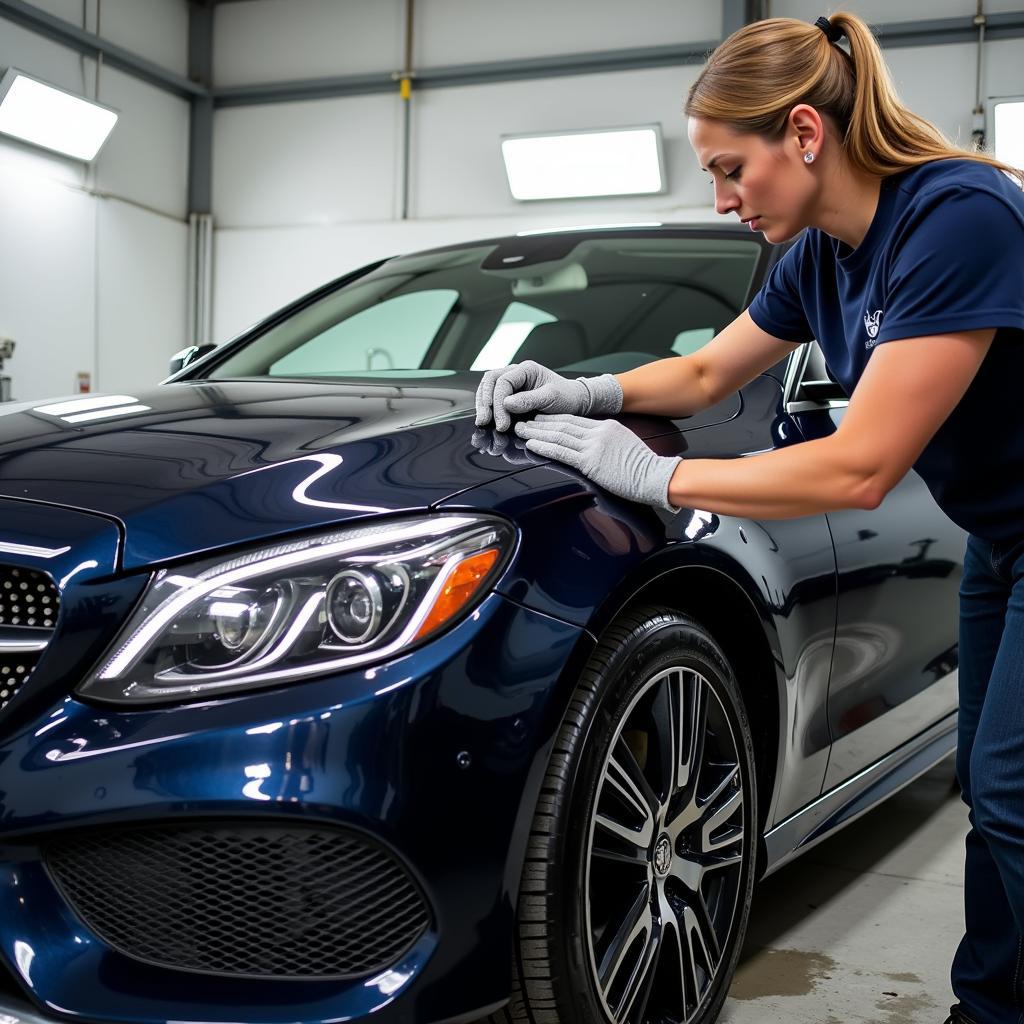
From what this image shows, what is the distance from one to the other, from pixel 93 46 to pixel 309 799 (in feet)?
25.9

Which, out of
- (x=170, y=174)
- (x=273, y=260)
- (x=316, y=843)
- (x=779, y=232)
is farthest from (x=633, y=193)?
(x=316, y=843)

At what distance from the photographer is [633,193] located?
7793mm

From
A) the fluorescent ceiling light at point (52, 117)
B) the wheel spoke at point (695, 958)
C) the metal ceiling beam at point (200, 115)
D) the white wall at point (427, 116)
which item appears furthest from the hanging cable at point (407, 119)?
the wheel spoke at point (695, 958)

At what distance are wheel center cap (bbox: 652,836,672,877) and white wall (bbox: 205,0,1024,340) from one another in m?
6.58

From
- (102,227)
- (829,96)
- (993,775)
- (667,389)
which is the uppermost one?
(102,227)

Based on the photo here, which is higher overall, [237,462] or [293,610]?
[237,462]

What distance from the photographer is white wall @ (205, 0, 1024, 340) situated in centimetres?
766

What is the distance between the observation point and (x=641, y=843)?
143 cm

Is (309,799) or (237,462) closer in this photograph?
(309,799)

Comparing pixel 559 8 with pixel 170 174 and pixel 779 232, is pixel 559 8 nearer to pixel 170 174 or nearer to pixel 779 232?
pixel 170 174

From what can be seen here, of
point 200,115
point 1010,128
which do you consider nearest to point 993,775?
point 1010,128

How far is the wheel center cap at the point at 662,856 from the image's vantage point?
4.85 feet

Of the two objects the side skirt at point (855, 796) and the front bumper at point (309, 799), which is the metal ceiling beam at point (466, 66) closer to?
the side skirt at point (855, 796)

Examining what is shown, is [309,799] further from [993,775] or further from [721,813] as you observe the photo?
[993,775]
